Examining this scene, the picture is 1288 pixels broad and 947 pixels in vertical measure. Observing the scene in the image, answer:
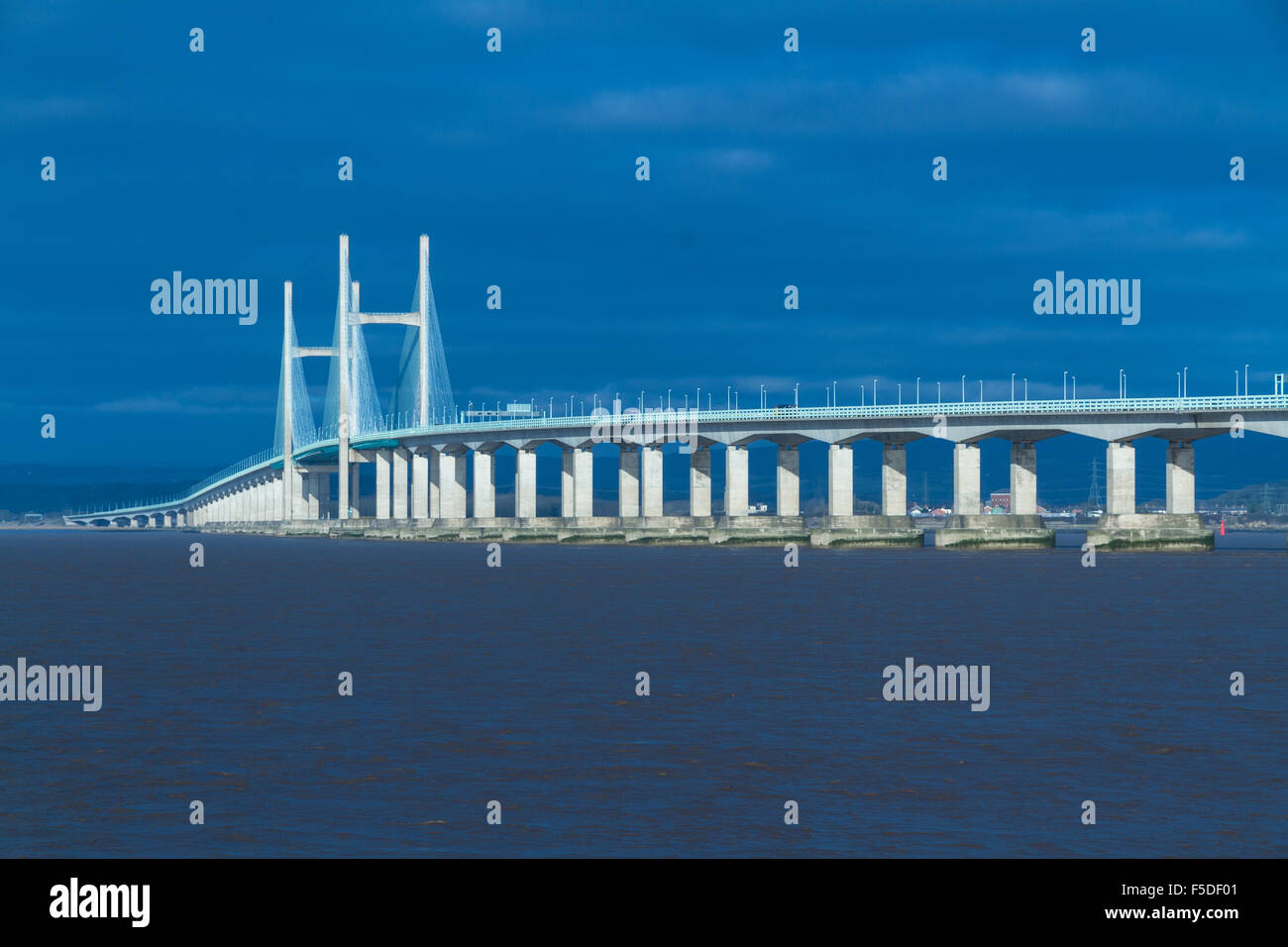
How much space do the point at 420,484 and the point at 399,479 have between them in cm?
236

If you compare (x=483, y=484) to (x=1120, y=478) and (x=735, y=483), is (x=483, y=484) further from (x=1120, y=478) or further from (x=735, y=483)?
(x=1120, y=478)

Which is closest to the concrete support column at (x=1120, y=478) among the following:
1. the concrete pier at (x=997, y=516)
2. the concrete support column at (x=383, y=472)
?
the concrete pier at (x=997, y=516)

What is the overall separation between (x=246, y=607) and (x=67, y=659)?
57.3ft

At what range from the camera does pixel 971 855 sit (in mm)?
14008

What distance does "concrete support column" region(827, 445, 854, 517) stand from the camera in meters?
115

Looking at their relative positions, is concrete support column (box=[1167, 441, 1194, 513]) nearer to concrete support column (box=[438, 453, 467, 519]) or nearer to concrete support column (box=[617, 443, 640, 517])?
concrete support column (box=[617, 443, 640, 517])

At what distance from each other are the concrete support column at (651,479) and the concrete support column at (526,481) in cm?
1543

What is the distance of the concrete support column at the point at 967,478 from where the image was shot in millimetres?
108325

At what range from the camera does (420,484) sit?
15462 cm

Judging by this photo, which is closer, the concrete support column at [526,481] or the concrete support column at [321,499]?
the concrete support column at [526,481]

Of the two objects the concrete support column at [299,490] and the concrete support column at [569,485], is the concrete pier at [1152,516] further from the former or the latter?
the concrete support column at [299,490]

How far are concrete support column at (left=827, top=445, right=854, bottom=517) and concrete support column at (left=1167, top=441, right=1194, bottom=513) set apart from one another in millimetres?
21733
